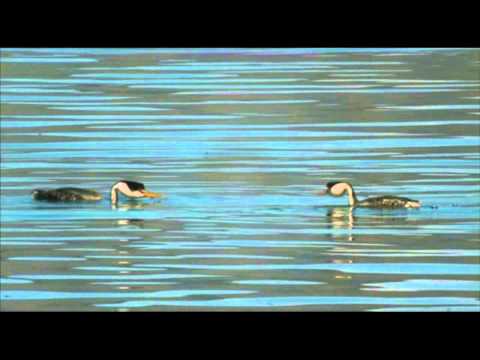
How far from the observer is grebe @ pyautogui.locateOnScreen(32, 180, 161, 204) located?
13359 millimetres

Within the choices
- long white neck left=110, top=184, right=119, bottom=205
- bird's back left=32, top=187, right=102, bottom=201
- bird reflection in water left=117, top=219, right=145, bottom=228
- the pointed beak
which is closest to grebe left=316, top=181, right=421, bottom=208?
the pointed beak

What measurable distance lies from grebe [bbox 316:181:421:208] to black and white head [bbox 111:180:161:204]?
1.29 metres

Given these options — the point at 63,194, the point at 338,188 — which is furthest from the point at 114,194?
the point at 338,188

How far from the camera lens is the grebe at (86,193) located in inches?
526

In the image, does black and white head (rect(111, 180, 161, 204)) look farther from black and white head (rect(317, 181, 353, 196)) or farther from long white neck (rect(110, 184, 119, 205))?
black and white head (rect(317, 181, 353, 196))

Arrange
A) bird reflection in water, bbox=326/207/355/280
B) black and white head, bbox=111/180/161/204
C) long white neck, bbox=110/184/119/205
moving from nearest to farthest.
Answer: bird reflection in water, bbox=326/207/355/280 < black and white head, bbox=111/180/161/204 < long white neck, bbox=110/184/119/205

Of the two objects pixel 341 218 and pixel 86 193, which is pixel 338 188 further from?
pixel 86 193

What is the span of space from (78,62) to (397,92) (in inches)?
94.0

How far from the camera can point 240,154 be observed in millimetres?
13617

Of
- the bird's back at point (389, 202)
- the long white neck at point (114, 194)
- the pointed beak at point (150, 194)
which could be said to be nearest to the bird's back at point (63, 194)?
the long white neck at point (114, 194)

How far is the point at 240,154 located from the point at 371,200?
106 cm

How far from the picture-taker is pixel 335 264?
38.3ft

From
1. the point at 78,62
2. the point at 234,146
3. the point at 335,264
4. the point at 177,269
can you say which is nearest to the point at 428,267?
the point at 335,264

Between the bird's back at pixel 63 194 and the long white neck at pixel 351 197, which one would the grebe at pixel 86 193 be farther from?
the long white neck at pixel 351 197
